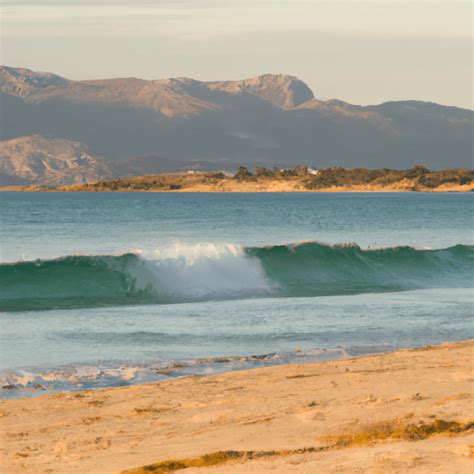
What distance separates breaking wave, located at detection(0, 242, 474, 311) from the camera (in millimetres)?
25750

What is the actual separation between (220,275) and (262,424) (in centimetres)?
1991

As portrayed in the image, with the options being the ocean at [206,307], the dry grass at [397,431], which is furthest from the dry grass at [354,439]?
the ocean at [206,307]

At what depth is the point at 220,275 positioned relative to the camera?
29.2 metres

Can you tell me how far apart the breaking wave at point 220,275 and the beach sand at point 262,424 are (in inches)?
462

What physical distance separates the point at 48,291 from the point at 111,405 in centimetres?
1582

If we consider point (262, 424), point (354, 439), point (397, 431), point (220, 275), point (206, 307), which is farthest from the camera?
point (220, 275)

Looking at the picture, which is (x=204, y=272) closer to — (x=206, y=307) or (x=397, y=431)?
(x=206, y=307)

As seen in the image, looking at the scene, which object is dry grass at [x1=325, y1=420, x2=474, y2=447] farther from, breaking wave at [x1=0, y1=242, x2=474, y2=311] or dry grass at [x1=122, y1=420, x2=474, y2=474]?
breaking wave at [x1=0, y1=242, x2=474, y2=311]

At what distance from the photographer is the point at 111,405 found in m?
10.5

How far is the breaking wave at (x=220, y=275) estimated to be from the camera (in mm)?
25750

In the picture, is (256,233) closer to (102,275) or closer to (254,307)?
(102,275)

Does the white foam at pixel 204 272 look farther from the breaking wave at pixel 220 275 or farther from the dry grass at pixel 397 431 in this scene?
the dry grass at pixel 397 431

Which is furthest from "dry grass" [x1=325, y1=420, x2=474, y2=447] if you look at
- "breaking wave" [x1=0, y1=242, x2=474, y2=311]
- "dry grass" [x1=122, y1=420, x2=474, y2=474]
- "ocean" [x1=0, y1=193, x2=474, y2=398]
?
"breaking wave" [x1=0, y1=242, x2=474, y2=311]

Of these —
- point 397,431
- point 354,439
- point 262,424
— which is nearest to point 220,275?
point 262,424
